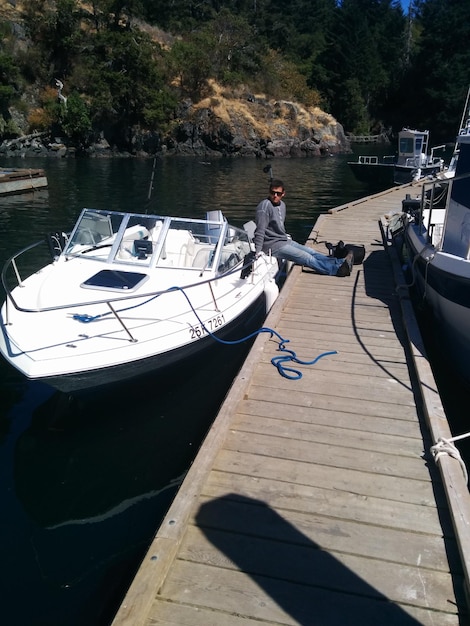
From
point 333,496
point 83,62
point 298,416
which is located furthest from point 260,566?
point 83,62

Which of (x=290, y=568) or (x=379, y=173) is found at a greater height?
(x=290, y=568)

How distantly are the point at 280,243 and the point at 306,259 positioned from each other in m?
0.62

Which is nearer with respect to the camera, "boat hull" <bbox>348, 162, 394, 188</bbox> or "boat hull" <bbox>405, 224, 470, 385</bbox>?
"boat hull" <bbox>405, 224, 470, 385</bbox>

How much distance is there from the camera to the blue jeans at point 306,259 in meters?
9.76

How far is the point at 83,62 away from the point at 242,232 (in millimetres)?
49716

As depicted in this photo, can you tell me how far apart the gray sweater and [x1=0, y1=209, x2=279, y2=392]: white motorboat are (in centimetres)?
33

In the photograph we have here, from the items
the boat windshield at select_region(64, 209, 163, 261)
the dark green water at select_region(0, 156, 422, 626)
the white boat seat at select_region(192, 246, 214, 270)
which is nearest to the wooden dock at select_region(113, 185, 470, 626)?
the dark green water at select_region(0, 156, 422, 626)

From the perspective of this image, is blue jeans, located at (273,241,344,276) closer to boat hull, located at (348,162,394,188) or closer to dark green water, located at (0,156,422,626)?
dark green water, located at (0,156,422,626)

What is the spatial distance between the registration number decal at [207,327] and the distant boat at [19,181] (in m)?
19.5

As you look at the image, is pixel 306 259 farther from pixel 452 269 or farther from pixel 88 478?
pixel 88 478

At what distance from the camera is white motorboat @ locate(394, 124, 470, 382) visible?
22.3 ft

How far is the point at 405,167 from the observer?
91.2ft

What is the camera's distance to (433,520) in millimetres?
3869

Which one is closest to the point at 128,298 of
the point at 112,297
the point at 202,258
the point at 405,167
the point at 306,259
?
the point at 112,297
